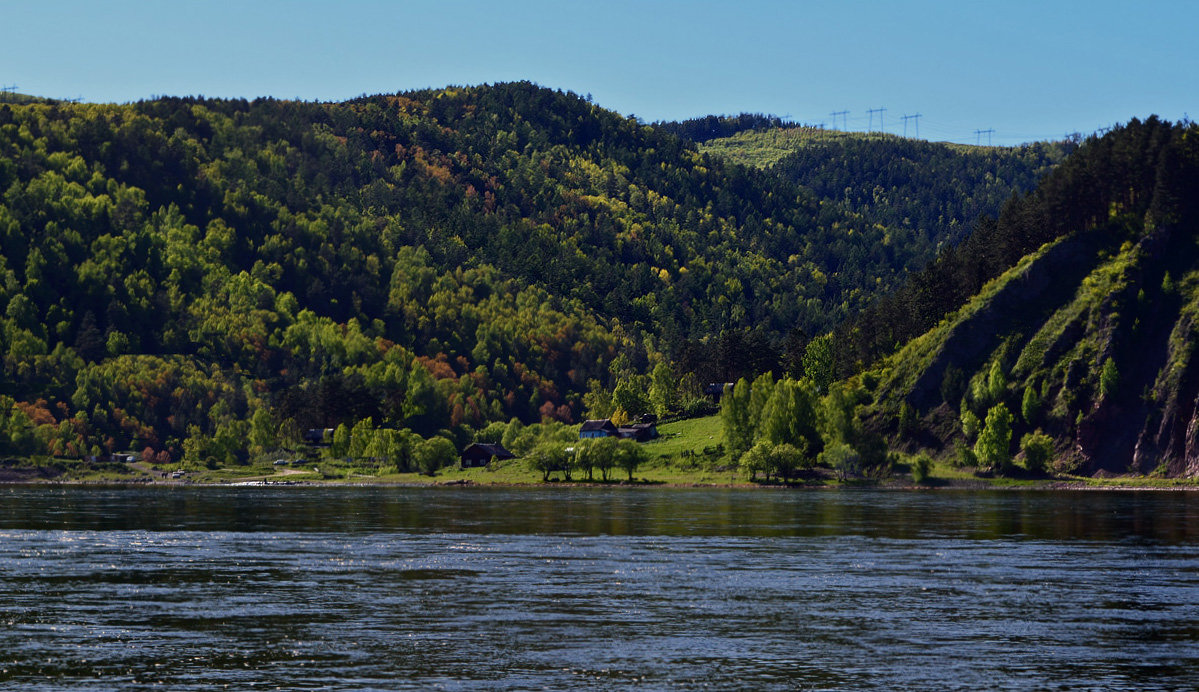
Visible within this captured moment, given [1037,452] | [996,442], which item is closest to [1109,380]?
[1037,452]

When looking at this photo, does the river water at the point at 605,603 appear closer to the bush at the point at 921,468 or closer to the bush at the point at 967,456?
the bush at the point at 921,468

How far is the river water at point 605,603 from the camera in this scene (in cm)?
4978

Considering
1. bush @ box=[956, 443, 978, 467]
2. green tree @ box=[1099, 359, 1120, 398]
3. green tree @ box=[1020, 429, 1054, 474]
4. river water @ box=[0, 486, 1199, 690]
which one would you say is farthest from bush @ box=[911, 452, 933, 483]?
river water @ box=[0, 486, 1199, 690]

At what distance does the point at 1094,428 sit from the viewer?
195 meters


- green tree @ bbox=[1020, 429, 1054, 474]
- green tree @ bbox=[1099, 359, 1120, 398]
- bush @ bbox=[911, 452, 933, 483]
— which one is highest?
green tree @ bbox=[1099, 359, 1120, 398]

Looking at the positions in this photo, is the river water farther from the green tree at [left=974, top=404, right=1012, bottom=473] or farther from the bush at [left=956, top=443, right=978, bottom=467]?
the bush at [left=956, top=443, right=978, bottom=467]

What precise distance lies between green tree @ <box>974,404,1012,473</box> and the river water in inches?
2784

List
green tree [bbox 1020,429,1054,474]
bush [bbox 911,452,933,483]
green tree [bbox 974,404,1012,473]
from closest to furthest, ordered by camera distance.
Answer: green tree [bbox 1020,429,1054,474] → green tree [bbox 974,404,1012,473] → bush [bbox 911,452,933,483]

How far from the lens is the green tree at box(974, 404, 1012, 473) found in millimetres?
193750

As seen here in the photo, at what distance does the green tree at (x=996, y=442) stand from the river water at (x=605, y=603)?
232ft

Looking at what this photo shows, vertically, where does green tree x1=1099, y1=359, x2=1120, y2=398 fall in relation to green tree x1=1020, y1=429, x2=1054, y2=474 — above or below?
above

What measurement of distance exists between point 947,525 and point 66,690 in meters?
83.2

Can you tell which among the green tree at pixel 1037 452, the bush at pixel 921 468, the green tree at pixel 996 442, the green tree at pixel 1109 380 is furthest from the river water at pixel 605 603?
the green tree at pixel 1109 380

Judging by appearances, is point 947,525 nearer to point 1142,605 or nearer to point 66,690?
point 1142,605
